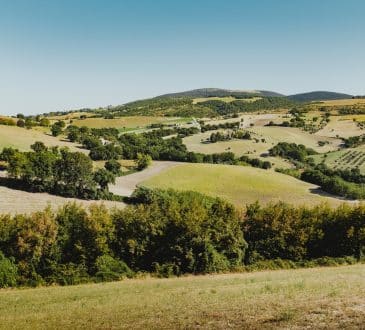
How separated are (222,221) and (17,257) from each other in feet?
78.6

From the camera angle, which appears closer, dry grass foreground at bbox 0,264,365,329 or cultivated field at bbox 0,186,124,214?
dry grass foreground at bbox 0,264,365,329

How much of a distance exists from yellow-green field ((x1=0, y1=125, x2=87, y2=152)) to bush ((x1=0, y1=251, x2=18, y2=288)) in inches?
3714

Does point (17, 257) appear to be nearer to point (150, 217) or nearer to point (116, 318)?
point (150, 217)

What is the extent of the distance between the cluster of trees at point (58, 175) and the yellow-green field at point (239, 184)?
20.4 m

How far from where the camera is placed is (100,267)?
48719mm

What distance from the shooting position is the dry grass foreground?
22.4m

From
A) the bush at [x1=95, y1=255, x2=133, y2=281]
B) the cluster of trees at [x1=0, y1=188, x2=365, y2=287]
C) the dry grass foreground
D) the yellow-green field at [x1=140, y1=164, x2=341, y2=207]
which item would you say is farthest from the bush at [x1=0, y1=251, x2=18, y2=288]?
the yellow-green field at [x1=140, y1=164, x2=341, y2=207]

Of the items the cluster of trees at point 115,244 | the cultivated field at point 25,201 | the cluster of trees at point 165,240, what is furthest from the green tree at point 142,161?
the cluster of trees at point 115,244

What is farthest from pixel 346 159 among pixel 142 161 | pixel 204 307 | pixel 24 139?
pixel 204 307

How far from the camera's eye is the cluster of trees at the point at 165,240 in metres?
49.1

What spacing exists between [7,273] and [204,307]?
27488 millimetres

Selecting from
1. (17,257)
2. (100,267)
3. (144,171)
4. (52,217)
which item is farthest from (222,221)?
(144,171)

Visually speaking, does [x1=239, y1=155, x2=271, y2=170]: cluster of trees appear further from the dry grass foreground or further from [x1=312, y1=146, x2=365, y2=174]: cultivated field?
the dry grass foreground

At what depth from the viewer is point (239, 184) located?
119 metres
